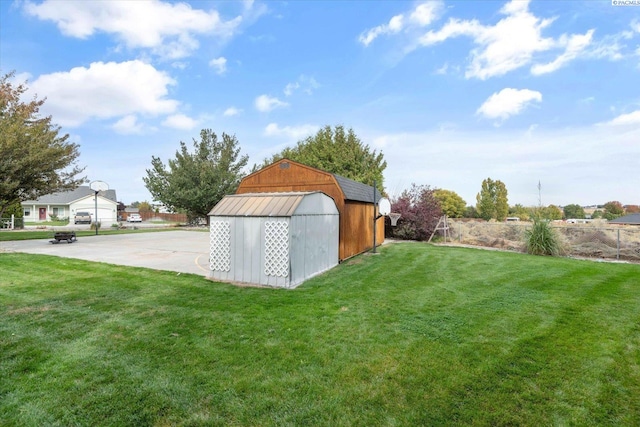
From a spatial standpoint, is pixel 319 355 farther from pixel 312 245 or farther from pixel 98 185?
pixel 98 185

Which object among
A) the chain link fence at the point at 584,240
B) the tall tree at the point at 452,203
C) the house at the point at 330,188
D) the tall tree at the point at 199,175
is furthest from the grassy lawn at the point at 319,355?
the tall tree at the point at 452,203

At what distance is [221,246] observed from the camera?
680 cm

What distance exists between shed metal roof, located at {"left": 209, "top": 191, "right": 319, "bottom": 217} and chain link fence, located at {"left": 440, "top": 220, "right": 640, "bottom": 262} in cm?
997

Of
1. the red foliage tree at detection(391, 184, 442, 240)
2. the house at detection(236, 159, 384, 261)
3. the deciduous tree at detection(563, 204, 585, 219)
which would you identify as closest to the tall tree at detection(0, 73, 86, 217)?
the house at detection(236, 159, 384, 261)

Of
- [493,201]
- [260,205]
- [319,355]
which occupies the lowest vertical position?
[319,355]

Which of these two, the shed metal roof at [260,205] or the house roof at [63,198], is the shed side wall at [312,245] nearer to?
the shed metal roof at [260,205]

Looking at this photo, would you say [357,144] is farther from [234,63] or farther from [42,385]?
[42,385]

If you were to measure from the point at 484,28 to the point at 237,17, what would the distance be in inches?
334

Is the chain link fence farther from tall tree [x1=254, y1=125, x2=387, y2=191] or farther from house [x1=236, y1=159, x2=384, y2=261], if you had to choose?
tall tree [x1=254, y1=125, x2=387, y2=191]

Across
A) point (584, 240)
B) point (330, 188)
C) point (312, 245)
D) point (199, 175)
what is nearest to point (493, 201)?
point (584, 240)

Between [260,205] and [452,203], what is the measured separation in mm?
41884

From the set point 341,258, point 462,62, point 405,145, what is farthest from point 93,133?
point 462,62

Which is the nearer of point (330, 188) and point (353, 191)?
point (330, 188)

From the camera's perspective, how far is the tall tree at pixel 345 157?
24.6m
